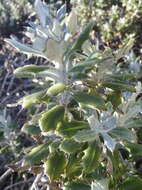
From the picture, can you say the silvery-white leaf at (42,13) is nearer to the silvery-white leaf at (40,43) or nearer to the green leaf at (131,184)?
the silvery-white leaf at (40,43)

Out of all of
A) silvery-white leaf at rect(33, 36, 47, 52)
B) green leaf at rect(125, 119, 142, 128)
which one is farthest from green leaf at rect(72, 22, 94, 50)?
green leaf at rect(125, 119, 142, 128)

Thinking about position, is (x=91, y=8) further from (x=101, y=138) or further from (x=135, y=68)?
(x=101, y=138)

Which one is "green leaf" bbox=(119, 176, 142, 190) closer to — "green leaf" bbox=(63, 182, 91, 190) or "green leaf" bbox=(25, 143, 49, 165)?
"green leaf" bbox=(63, 182, 91, 190)

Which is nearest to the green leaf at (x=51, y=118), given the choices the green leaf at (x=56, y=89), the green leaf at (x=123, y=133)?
the green leaf at (x=56, y=89)

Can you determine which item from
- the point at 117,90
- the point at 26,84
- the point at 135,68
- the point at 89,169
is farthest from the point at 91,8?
the point at 89,169

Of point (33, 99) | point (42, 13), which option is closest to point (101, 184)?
point (33, 99)

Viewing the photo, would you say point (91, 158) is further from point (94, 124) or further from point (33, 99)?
point (33, 99)
